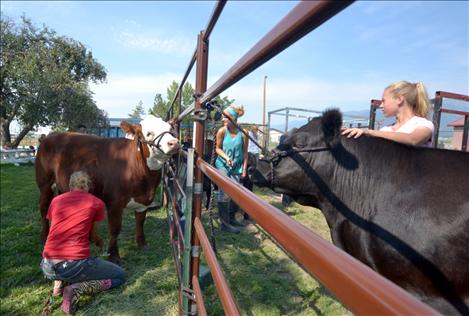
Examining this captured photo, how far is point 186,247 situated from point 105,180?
8.44 ft

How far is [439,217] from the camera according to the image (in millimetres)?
1785

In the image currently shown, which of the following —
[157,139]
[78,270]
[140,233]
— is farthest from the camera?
[140,233]

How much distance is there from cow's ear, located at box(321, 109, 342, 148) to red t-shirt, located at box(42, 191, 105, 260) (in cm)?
217

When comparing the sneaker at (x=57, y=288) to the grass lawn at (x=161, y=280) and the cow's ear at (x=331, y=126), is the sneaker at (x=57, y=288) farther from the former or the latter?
the cow's ear at (x=331, y=126)

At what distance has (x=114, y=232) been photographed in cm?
386

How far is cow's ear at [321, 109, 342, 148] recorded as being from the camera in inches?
84.7

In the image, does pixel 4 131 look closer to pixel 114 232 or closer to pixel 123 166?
pixel 123 166

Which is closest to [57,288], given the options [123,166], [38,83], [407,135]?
[123,166]

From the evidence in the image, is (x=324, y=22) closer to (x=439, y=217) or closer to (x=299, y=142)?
(x=439, y=217)

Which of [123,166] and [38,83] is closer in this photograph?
[123,166]

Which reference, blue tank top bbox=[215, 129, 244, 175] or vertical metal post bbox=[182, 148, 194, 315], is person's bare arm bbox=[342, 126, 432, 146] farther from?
blue tank top bbox=[215, 129, 244, 175]

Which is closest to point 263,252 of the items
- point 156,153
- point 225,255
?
point 225,255

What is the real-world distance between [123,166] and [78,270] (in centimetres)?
145

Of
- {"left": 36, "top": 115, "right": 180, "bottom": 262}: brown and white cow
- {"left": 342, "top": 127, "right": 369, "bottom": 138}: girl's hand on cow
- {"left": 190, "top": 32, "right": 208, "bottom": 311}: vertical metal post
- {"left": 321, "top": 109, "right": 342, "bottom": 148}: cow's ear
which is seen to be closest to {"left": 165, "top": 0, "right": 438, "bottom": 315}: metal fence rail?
{"left": 190, "top": 32, "right": 208, "bottom": 311}: vertical metal post
